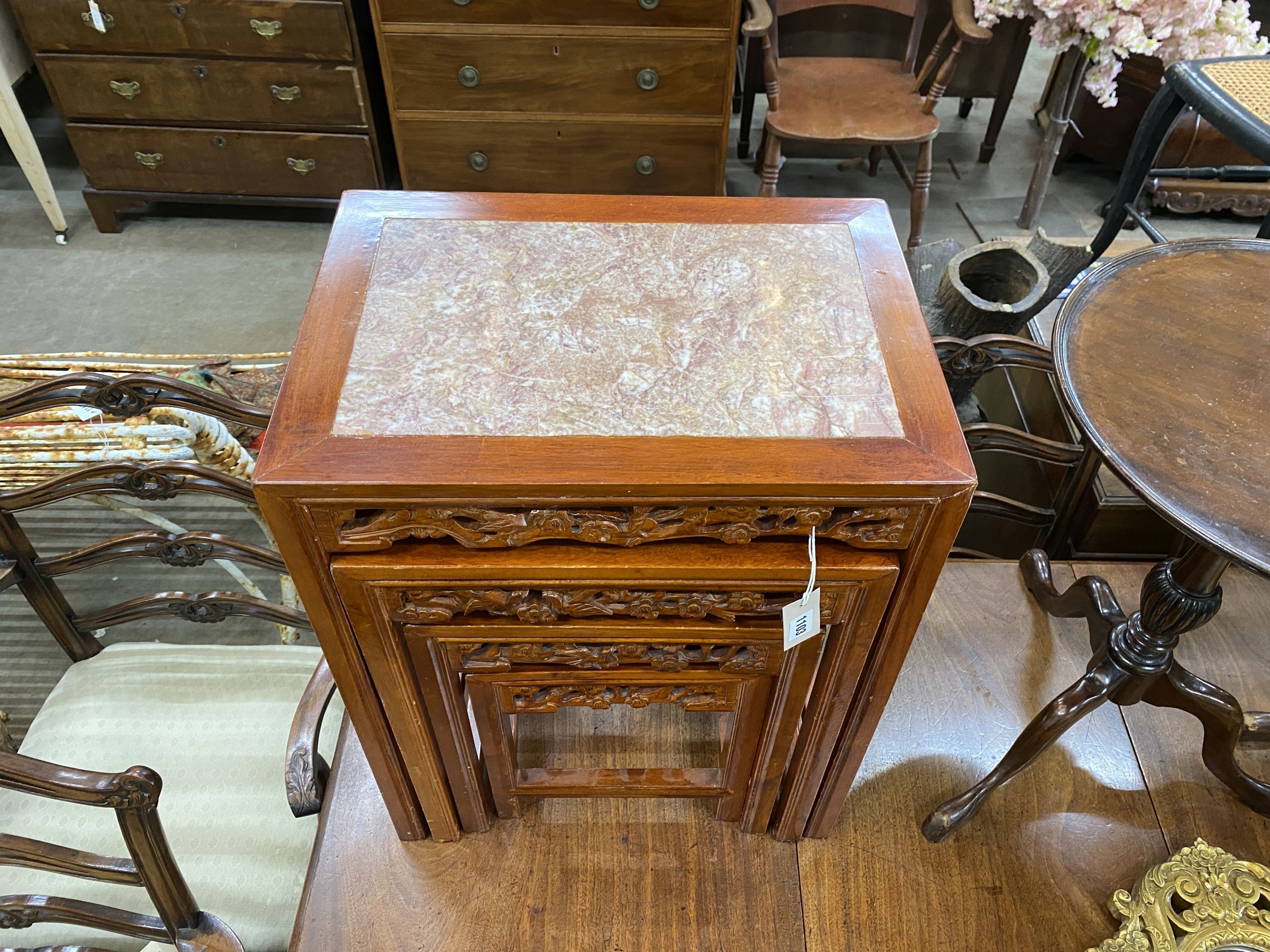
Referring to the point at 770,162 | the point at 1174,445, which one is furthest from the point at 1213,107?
the point at 770,162

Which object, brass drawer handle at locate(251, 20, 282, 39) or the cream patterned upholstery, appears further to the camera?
brass drawer handle at locate(251, 20, 282, 39)

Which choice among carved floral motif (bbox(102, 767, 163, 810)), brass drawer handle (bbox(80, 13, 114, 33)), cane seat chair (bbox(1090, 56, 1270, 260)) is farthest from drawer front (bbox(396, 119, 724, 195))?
carved floral motif (bbox(102, 767, 163, 810))

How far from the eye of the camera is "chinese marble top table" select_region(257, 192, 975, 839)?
2.35 ft

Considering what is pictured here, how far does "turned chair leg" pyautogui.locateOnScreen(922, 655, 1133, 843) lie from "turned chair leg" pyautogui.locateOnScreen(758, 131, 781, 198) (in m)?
1.66

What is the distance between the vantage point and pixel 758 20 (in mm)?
2262

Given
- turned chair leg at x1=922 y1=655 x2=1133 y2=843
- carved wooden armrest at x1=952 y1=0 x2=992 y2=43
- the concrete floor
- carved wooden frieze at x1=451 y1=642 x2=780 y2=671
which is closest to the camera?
carved wooden frieze at x1=451 y1=642 x2=780 y2=671

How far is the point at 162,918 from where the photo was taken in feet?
3.12

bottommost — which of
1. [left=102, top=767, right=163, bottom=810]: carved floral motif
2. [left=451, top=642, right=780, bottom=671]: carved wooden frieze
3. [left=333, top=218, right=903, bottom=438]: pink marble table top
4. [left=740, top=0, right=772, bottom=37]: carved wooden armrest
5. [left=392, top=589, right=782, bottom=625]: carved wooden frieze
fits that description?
[left=102, top=767, right=163, bottom=810]: carved floral motif

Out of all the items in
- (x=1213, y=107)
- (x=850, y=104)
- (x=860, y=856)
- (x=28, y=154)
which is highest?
(x=1213, y=107)

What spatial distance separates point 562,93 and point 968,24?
1.11m

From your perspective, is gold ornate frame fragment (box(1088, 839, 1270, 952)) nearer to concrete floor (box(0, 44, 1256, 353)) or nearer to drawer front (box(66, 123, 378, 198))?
concrete floor (box(0, 44, 1256, 353))

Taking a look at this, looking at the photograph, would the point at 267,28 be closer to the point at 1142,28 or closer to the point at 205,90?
the point at 205,90

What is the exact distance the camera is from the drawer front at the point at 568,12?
2133mm

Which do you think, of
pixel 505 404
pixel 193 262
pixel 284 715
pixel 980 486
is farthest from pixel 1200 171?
pixel 193 262
